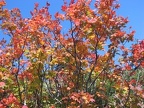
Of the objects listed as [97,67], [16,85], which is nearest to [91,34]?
[97,67]

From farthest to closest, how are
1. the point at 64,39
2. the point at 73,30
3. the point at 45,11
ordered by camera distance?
the point at 45,11, the point at 64,39, the point at 73,30

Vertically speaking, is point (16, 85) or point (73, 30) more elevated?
point (73, 30)

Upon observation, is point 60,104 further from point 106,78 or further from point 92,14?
point 92,14

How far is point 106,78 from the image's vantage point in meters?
8.21

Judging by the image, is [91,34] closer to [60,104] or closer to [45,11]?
[45,11]

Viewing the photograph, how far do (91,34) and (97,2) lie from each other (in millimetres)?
722

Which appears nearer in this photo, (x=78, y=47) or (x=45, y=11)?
(x=78, y=47)

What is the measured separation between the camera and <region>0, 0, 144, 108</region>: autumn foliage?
22.1ft

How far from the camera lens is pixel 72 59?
292 inches

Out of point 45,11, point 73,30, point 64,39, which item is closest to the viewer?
point 73,30

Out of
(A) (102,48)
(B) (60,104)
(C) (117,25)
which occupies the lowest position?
(B) (60,104)

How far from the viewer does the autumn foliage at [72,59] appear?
6750 mm

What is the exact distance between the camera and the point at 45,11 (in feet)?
26.2

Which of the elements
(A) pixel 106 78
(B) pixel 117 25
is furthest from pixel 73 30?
(A) pixel 106 78
